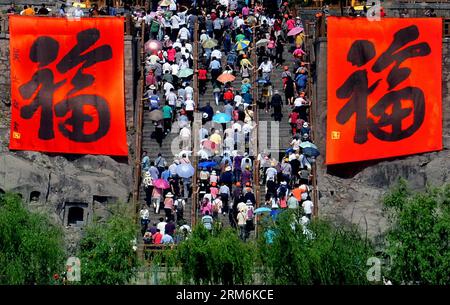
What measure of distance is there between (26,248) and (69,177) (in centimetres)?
1091

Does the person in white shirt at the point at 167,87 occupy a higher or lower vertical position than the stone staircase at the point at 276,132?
higher

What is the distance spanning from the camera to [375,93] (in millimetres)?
98938

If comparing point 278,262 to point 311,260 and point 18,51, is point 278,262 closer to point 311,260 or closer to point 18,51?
point 311,260

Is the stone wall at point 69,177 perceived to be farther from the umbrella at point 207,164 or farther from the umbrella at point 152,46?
the umbrella at point 207,164

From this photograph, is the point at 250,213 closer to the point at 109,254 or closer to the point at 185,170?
the point at 185,170

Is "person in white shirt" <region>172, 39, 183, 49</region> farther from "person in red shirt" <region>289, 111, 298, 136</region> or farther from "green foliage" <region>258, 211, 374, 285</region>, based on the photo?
"green foliage" <region>258, 211, 374, 285</region>

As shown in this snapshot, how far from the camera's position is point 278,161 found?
96812 mm

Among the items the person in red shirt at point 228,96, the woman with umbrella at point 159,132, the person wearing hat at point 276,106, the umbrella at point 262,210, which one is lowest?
the umbrella at point 262,210

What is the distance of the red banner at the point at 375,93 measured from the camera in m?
98.9

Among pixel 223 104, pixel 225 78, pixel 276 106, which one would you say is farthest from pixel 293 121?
pixel 225 78

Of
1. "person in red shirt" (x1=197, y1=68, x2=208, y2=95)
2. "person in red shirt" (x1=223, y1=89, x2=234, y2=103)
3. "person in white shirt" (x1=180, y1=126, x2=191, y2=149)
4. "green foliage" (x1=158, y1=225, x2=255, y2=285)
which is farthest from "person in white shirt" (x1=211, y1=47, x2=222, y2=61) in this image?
"green foliage" (x1=158, y1=225, x2=255, y2=285)

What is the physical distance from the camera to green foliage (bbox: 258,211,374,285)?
85.9m

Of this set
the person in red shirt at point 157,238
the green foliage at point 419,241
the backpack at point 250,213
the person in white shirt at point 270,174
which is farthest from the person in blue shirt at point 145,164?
the green foliage at point 419,241

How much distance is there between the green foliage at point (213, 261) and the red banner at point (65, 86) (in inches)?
523
